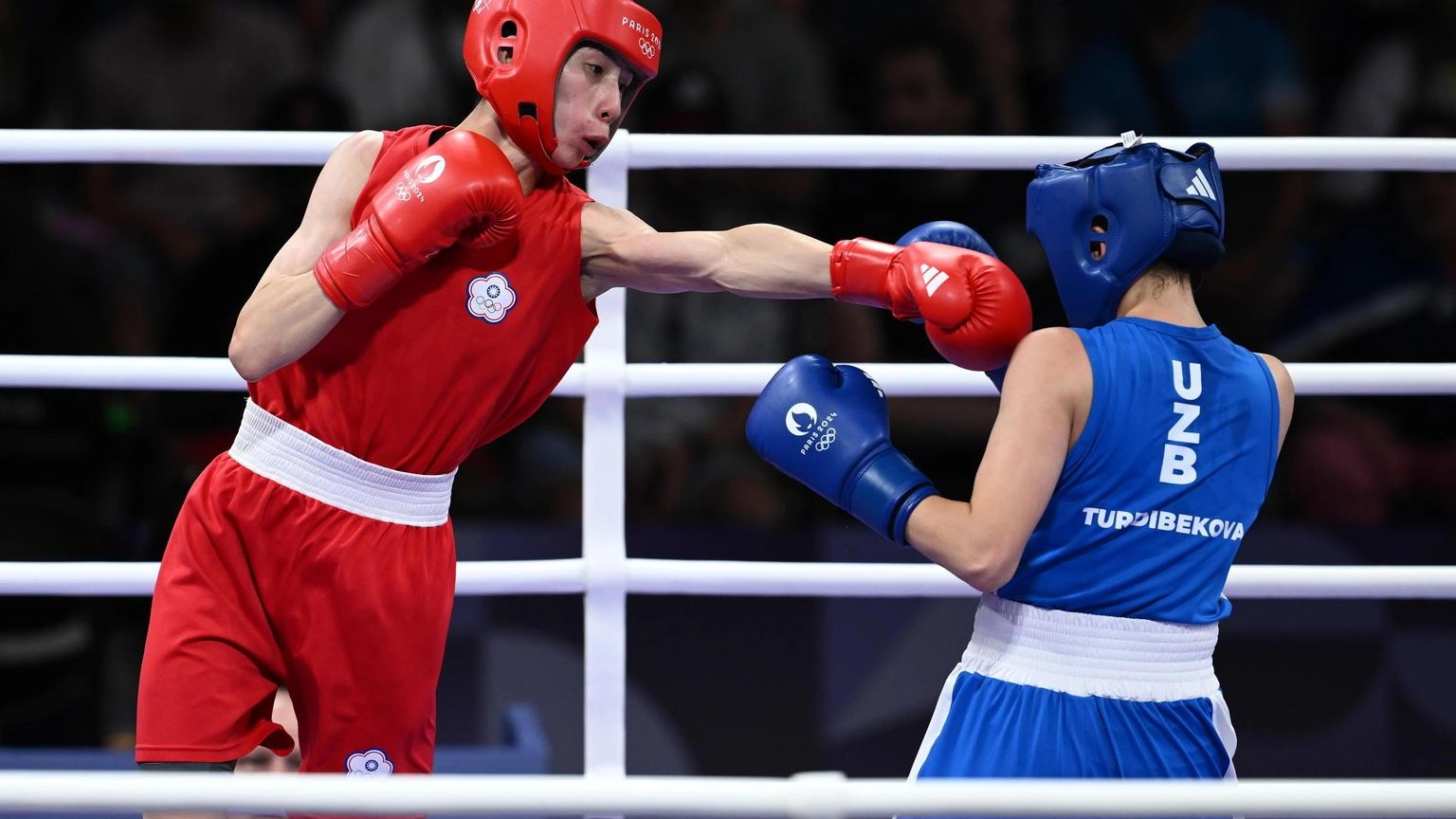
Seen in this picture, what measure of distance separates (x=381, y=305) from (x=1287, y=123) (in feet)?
11.9

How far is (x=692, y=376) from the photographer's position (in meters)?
2.57

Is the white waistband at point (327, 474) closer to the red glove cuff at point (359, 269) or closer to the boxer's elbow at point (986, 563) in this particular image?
the red glove cuff at point (359, 269)

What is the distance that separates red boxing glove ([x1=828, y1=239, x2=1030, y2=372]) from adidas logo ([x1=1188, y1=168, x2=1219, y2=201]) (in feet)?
0.80

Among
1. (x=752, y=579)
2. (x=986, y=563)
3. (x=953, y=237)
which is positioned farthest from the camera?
(x=752, y=579)

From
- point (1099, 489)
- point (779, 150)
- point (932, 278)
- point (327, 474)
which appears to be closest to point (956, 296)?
point (932, 278)

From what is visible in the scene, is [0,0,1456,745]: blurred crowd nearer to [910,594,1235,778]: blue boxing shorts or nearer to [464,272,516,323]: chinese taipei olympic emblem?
[464,272,516,323]: chinese taipei olympic emblem

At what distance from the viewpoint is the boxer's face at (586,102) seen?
2.19 m

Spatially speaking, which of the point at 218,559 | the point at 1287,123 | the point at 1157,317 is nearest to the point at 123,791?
the point at 218,559

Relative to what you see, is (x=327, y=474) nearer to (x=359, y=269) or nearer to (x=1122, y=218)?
(x=359, y=269)

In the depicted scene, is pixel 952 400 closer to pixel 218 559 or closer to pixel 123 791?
pixel 218 559

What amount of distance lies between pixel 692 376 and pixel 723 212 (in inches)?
69.2

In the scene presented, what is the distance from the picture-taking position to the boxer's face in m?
2.19

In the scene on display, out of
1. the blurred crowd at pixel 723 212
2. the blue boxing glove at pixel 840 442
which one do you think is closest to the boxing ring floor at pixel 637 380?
the blue boxing glove at pixel 840 442

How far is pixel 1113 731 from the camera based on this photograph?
6.53ft
